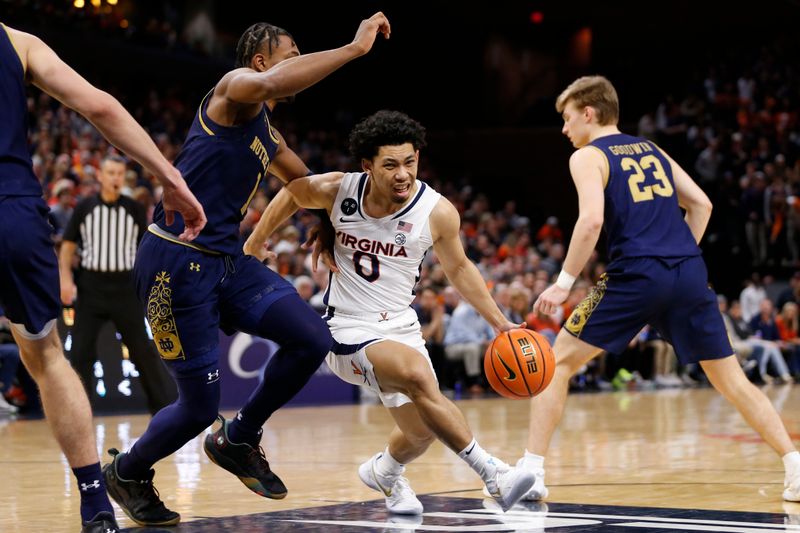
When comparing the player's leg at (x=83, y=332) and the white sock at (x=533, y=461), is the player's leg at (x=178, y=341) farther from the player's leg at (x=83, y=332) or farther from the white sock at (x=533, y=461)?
the player's leg at (x=83, y=332)

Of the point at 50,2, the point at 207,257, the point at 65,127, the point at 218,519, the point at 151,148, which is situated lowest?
A: the point at 218,519

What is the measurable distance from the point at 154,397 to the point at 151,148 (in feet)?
15.5

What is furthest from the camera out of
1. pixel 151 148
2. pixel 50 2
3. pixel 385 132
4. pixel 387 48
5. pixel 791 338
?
pixel 387 48

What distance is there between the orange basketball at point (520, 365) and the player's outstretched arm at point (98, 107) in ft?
6.27

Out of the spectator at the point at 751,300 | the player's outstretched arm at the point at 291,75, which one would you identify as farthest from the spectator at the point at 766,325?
the player's outstretched arm at the point at 291,75

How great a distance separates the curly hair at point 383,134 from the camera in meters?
5.31

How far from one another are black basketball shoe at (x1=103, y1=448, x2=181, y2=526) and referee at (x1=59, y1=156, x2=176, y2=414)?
3773 millimetres

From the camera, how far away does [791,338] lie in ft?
63.6

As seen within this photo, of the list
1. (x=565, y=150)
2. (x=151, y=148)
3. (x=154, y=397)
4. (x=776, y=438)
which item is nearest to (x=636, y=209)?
(x=776, y=438)

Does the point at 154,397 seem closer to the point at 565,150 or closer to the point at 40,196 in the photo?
the point at 40,196

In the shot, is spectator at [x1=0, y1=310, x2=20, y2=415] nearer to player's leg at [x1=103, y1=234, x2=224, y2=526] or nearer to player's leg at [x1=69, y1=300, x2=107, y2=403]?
player's leg at [x1=69, y1=300, x2=107, y2=403]

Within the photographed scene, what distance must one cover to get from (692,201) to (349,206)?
Answer: 194 centimetres

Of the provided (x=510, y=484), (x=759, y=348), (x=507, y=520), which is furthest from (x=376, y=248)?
(x=759, y=348)

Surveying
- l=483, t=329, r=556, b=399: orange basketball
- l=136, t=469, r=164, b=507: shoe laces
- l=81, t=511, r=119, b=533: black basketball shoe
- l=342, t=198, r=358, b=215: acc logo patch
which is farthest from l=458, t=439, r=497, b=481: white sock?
l=81, t=511, r=119, b=533: black basketball shoe
